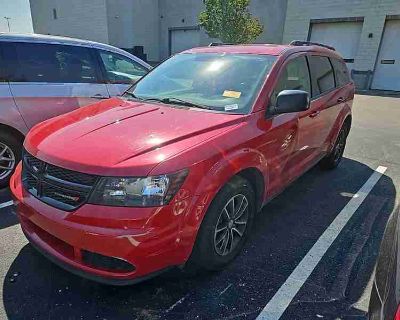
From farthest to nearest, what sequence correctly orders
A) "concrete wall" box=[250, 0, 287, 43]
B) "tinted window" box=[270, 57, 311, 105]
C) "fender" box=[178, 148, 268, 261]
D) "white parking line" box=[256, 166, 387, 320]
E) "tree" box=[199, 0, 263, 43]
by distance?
"concrete wall" box=[250, 0, 287, 43], "tree" box=[199, 0, 263, 43], "tinted window" box=[270, 57, 311, 105], "white parking line" box=[256, 166, 387, 320], "fender" box=[178, 148, 268, 261]

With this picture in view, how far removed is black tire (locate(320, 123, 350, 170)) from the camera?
5.08m

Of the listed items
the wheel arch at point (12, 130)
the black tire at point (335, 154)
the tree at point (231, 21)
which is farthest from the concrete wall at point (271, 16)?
the wheel arch at point (12, 130)

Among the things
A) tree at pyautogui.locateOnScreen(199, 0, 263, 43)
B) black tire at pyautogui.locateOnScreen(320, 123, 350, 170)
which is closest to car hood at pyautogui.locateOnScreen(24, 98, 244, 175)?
black tire at pyautogui.locateOnScreen(320, 123, 350, 170)

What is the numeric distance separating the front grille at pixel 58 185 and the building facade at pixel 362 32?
20774 mm

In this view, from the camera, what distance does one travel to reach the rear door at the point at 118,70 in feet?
15.8

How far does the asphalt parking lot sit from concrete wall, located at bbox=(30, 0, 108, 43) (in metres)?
28.9

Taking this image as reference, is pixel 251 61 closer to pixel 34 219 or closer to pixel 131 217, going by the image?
pixel 131 217

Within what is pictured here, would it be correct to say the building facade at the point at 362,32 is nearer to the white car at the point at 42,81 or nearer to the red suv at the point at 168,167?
the red suv at the point at 168,167

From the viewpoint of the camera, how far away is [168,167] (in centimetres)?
208

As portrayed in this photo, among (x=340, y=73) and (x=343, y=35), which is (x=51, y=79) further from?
(x=343, y=35)

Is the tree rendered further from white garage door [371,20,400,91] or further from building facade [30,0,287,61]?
white garage door [371,20,400,91]

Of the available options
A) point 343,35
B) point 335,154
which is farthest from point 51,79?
point 343,35

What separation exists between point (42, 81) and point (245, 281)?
3498 millimetres

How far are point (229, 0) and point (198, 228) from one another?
21.5m
